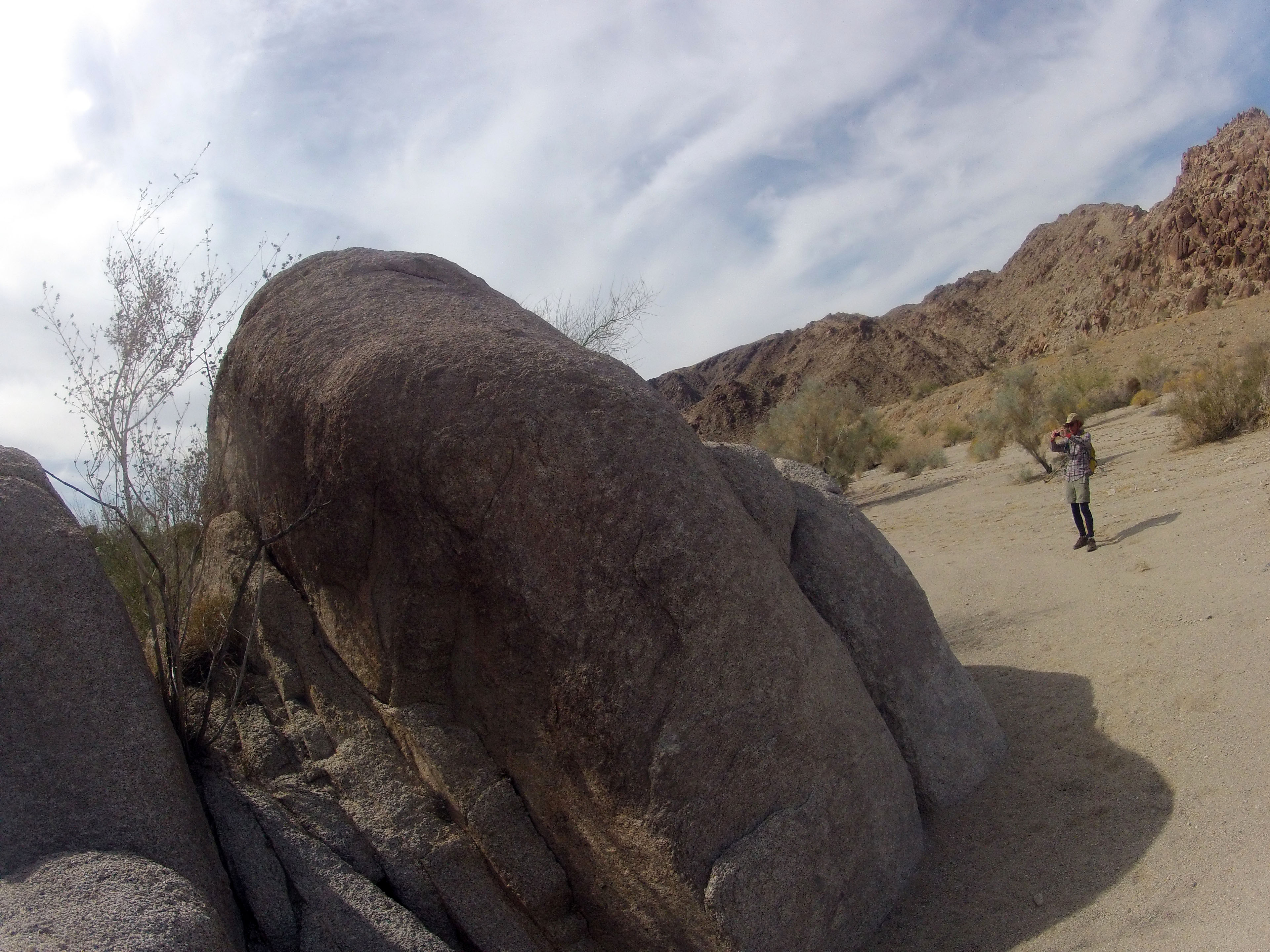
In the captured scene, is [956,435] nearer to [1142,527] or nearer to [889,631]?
[1142,527]

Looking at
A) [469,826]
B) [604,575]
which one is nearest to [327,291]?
[604,575]

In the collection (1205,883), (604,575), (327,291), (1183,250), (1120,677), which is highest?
(1183,250)

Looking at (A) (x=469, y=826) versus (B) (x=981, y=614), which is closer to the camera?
(A) (x=469, y=826)

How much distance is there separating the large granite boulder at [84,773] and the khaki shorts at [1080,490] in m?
7.76

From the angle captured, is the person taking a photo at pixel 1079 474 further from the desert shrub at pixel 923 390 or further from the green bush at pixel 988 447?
the desert shrub at pixel 923 390

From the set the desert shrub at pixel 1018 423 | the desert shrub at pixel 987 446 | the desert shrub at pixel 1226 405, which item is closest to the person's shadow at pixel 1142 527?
the desert shrub at pixel 1226 405

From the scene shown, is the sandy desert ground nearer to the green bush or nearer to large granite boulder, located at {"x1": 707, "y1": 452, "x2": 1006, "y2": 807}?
large granite boulder, located at {"x1": 707, "y1": 452, "x2": 1006, "y2": 807}

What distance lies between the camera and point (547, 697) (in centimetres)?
362

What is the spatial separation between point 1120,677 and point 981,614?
2016 millimetres

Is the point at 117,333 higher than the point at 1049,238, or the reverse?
the point at 1049,238

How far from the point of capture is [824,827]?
352 centimetres

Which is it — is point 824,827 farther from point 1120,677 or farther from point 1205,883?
point 1120,677

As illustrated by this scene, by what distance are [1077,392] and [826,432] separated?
7.02 meters

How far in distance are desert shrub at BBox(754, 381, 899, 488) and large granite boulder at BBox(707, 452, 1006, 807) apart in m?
15.4
